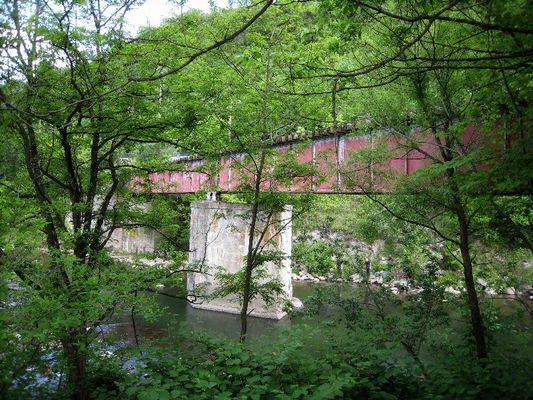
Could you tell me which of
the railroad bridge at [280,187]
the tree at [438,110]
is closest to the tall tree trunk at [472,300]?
the tree at [438,110]

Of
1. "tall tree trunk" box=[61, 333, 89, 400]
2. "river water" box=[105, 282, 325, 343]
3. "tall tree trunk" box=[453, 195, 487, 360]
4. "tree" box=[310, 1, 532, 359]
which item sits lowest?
"river water" box=[105, 282, 325, 343]

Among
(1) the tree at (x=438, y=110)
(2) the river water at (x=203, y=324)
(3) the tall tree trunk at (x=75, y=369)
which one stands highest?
(1) the tree at (x=438, y=110)

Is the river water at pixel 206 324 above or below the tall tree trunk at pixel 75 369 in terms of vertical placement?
below

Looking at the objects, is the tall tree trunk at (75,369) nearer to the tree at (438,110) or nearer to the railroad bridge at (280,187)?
the railroad bridge at (280,187)

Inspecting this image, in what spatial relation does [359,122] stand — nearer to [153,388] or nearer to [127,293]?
[127,293]

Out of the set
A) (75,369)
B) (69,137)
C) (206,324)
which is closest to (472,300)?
(75,369)

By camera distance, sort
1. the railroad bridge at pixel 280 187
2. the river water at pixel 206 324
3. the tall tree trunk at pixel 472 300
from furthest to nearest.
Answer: the river water at pixel 206 324
the railroad bridge at pixel 280 187
the tall tree trunk at pixel 472 300

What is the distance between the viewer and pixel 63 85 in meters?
5.38

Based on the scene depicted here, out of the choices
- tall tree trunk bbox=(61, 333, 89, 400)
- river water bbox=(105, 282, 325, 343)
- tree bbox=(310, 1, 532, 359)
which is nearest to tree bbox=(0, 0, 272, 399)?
tall tree trunk bbox=(61, 333, 89, 400)

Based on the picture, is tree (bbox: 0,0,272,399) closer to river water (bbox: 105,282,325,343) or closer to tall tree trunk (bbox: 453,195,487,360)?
tall tree trunk (bbox: 453,195,487,360)

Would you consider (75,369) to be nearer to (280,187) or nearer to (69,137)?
(69,137)

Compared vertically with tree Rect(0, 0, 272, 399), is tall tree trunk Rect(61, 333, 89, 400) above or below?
below

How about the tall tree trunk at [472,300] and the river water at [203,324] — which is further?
the river water at [203,324]

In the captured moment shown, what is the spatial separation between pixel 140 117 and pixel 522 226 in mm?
6167
